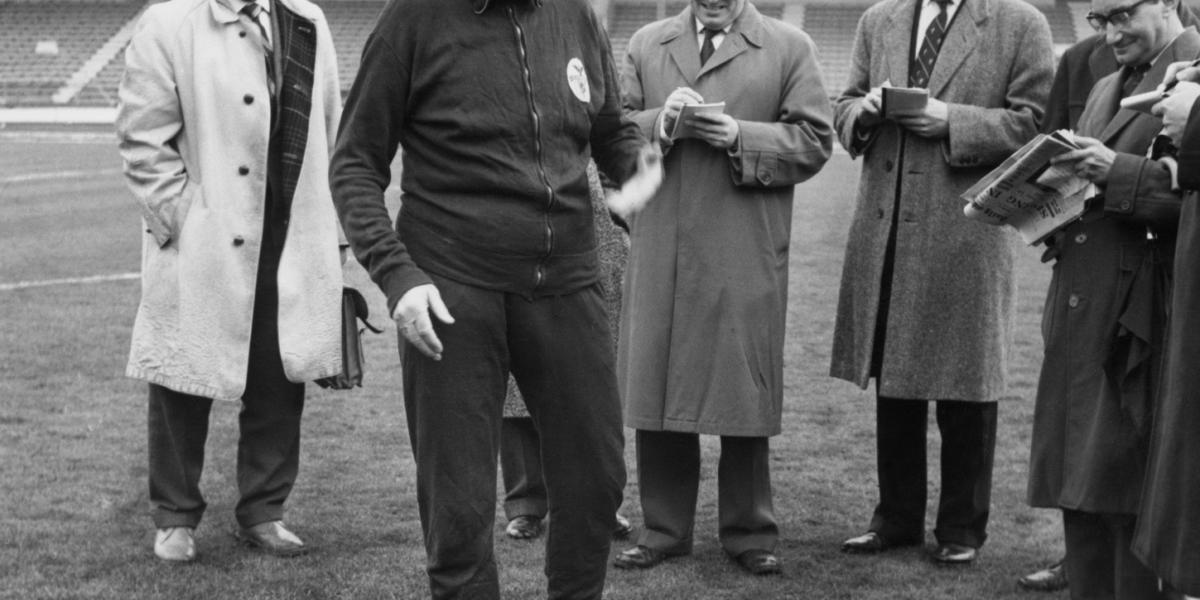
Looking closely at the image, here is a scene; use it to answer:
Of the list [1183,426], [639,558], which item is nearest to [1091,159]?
[1183,426]

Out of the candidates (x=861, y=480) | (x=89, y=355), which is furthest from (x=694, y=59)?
(x=89, y=355)

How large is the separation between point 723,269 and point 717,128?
1.59ft

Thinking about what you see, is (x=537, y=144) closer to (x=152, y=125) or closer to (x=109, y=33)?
(x=152, y=125)

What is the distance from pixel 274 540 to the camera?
5219 millimetres

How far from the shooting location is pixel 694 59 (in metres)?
5.10

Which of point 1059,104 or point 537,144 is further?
point 1059,104

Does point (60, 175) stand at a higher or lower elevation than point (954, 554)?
higher

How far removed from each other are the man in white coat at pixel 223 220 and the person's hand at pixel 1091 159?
7.78 feet

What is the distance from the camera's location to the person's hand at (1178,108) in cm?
361

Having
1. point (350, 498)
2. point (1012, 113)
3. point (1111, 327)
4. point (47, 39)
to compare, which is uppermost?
point (47, 39)

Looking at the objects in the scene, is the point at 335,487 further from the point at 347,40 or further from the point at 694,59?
the point at 347,40

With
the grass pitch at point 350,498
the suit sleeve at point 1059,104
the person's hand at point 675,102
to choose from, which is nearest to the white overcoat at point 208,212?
the grass pitch at point 350,498

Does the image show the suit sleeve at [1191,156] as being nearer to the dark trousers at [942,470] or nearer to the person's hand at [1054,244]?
the person's hand at [1054,244]

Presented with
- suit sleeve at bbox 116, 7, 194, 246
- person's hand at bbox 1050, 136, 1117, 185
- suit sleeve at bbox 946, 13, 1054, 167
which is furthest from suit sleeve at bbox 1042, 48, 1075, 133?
suit sleeve at bbox 116, 7, 194, 246
